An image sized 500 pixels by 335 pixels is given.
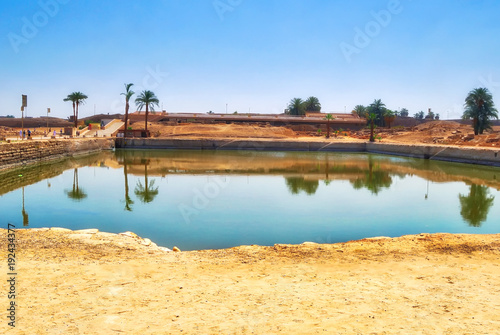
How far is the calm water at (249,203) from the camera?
1047 cm

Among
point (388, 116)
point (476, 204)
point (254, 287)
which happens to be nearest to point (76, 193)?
point (254, 287)

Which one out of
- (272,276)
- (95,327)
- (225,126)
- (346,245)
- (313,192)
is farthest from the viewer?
(225,126)

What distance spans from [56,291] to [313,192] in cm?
1310

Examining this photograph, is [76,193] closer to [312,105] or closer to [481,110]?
[481,110]

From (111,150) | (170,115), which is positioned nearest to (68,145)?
(111,150)

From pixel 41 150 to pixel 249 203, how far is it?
67.2 feet

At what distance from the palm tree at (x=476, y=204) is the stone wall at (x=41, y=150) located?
75.1ft

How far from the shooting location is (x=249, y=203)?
14.2m

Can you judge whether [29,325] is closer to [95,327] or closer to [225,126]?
[95,327]

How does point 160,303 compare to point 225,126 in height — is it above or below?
below

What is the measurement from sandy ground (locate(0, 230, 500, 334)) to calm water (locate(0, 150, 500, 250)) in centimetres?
236

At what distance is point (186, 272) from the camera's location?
598 centimetres

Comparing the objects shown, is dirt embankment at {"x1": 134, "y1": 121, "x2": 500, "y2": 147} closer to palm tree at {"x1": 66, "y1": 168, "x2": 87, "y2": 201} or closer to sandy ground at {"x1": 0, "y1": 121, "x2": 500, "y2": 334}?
palm tree at {"x1": 66, "y1": 168, "x2": 87, "y2": 201}

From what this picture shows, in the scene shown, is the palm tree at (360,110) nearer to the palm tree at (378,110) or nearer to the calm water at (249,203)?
the palm tree at (378,110)
